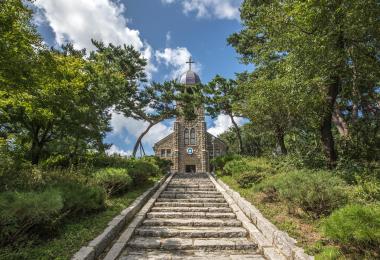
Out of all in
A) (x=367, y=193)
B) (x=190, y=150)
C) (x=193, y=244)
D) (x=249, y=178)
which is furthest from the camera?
(x=190, y=150)

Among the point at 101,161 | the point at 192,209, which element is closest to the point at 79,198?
the point at 192,209

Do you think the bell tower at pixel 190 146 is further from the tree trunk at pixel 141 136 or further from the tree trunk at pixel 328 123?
the tree trunk at pixel 328 123

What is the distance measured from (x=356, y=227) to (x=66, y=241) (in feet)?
15.3

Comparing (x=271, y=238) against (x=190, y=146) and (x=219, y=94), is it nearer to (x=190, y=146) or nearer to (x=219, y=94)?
(x=219, y=94)

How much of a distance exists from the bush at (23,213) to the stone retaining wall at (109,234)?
832mm

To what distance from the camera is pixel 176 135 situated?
1405 inches

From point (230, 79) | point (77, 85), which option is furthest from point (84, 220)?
point (230, 79)

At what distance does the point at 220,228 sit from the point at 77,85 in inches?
293

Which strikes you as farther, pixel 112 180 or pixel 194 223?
pixel 112 180

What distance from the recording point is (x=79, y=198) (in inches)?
249

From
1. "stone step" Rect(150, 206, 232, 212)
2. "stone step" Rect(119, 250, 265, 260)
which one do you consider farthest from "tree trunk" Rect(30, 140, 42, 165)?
"stone step" Rect(119, 250, 265, 260)

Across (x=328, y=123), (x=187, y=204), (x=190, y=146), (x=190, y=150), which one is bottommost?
(x=187, y=204)

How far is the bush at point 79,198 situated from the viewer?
605cm

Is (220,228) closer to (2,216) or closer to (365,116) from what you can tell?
(2,216)
